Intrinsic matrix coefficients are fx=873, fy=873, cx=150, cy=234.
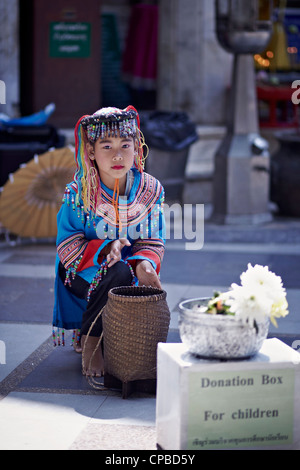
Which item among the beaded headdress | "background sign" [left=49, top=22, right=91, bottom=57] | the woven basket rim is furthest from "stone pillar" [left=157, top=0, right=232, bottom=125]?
the woven basket rim

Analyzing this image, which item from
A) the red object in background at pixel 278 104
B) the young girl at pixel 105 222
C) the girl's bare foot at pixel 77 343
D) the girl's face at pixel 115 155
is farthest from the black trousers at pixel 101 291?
the red object in background at pixel 278 104

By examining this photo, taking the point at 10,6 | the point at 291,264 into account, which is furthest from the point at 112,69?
the point at 291,264

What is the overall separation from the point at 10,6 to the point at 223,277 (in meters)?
4.73

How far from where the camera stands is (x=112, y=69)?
477 inches

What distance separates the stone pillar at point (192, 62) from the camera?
10.8 meters

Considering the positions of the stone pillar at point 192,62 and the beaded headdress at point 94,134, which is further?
the stone pillar at point 192,62

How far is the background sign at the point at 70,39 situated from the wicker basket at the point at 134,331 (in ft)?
22.5

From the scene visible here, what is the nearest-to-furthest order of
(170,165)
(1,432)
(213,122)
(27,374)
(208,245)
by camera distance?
(1,432)
(27,374)
(208,245)
(170,165)
(213,122)

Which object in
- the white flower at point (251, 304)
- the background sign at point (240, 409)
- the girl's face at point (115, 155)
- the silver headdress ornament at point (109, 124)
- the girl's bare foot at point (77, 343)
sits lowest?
the girl's bare foot at point (77, 343)

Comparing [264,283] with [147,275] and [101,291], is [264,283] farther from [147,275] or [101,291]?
[101,291]

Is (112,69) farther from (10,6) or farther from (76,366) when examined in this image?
(76,366)

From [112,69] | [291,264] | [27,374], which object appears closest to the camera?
[27,374]

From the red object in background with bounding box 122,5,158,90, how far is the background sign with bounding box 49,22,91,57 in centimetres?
126

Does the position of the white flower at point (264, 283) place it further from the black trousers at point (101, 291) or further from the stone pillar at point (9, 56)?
the stone pillar at point (9, 56)
